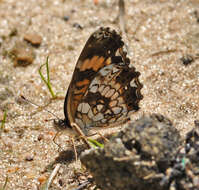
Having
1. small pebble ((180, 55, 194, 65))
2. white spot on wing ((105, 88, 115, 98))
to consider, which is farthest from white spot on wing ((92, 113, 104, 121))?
small pebble ((180, 55, 194, 65))

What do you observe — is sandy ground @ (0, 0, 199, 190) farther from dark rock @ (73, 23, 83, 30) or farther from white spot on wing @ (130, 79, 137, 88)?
white spot on wing @ (130, 79, 137, 88)

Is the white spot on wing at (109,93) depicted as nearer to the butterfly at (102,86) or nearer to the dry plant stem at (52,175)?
the butterfly at (102,86)

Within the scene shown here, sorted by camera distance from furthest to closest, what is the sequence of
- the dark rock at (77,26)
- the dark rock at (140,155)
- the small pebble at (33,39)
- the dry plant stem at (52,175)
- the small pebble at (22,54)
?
the dark rock at (77,26) < the small pebble at (33,39) < the small pebble at (22,54) < the dry plant stem at (52,175) < the dark rock at (140,155)

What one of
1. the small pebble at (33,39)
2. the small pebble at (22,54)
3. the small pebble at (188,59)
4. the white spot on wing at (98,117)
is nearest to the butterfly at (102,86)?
the white spot on wing at (98,117)

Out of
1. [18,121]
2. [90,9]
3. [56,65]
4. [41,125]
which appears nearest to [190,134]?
[41,125]

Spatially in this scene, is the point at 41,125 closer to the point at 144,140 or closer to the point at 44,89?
the point at 44,89

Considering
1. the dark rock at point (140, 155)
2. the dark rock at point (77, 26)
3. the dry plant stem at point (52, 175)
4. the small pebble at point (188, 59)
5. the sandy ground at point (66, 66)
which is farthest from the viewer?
the dark rock at point (77, 26)
